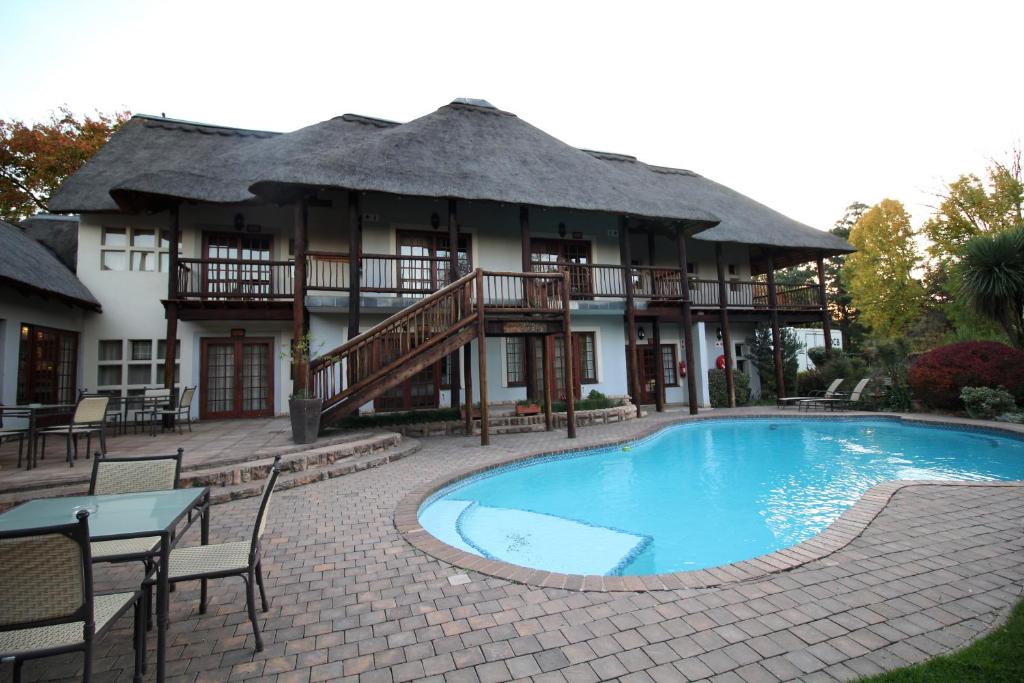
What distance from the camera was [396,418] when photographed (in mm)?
9578

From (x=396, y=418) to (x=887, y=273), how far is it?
2629cm

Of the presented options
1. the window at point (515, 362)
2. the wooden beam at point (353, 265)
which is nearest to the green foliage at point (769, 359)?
the window at point (515, 362)

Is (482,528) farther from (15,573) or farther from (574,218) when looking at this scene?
(574,218)

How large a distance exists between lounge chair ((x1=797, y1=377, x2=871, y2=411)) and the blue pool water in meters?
2.32

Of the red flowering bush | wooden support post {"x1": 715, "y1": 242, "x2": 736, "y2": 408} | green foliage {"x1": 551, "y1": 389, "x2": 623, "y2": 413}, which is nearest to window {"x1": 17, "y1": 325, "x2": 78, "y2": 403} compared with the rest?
green foliage {"x1": 551, "y1": 389, "x2": 623, "y2": 413}

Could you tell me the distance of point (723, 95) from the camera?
46.5 feet

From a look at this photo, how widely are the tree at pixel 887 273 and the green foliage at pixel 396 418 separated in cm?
2325

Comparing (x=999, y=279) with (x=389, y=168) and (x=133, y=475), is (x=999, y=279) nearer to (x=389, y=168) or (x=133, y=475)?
(x=389, y=168)

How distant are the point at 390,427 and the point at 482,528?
16.1 feet

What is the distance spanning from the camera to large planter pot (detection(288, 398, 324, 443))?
727 centimetres

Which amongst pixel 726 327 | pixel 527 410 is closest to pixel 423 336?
pixel 527 410

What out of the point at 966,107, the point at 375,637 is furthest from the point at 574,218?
the point at 966,107

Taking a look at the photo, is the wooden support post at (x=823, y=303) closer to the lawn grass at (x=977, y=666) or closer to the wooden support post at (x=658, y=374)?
the wooden support post at (x=658, y=374)

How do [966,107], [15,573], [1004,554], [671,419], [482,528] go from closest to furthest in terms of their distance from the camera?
[15,573] < [1004,554] < [482,528] < [671,419] < [966,107]
